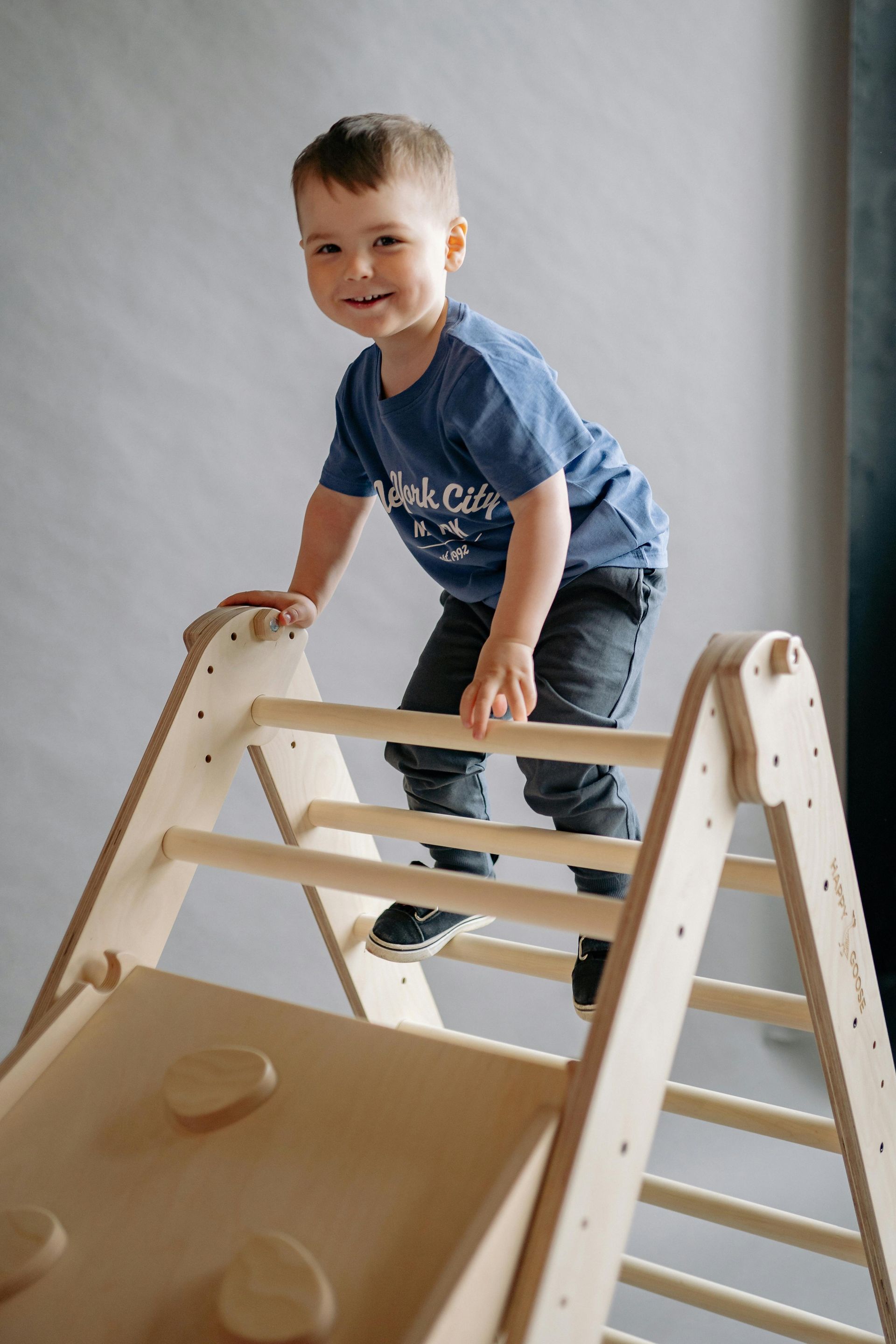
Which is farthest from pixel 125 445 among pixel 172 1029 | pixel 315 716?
pixel 172 1029

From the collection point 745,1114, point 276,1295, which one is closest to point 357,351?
point 745,1114

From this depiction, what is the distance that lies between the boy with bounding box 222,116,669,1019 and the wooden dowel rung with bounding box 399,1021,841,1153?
0.12m

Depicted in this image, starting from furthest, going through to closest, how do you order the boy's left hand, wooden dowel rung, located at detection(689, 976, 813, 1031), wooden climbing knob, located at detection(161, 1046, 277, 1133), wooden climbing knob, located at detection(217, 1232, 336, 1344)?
wooden dowel rung, located at detection(689, 976, 813, 1031), the boy's left hand, wooden climbing knob, located at detection(161, 1046, 277, 1133), wooden climbing knob, located at detection(217, 1232, 336, 1344)

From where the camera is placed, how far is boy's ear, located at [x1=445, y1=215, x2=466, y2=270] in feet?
2.89

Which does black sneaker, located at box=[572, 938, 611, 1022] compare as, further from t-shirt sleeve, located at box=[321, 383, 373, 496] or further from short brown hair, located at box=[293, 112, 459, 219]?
short brown hair, located at box=[293, 112, 459, 219]

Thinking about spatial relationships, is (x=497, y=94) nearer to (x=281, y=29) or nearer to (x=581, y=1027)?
(x=281, y=29)

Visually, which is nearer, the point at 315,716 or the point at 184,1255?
the point at 184,1255

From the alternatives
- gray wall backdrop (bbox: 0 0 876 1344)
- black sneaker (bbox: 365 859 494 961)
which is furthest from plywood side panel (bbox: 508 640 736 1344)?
gray wall backdrop (bbox: 0 0 876 1344)

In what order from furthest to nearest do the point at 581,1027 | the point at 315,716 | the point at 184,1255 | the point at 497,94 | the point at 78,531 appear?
the point at 581,1027 < the point at 497,94 < the point at 78,531 < the point at 315,716 < the point at 184,1255

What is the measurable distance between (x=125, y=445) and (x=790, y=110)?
138 cm

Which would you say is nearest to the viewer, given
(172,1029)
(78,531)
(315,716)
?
(172,1029)

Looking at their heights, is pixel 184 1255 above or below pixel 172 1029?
below

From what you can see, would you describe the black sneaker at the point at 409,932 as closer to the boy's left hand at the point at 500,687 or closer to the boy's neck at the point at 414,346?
the boy's left hand at the point at 500,687

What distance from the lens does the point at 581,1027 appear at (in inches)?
65.6
